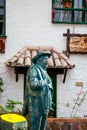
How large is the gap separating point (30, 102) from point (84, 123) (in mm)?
3399

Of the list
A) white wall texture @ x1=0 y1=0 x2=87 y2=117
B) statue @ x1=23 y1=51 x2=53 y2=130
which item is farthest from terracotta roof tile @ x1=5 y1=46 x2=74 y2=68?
statue @ x1=23 y1=51 x2=53 y2=130

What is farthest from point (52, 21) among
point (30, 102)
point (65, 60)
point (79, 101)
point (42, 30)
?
point (30, 102)

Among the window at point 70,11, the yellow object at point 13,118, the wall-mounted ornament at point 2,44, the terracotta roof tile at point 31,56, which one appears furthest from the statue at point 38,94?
the window at point 70,11

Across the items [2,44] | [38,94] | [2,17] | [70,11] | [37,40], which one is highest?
[70,11]

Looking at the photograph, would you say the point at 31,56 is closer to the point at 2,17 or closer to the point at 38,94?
the point at 2,17

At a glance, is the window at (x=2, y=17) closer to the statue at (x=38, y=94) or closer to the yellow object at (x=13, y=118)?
the statue at (x=38, y=94)

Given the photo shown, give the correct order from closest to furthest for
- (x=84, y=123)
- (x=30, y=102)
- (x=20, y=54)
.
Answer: (x=30, y=102) < (x=84, y=123) < (x=20, y=54)

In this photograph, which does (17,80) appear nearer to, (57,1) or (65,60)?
(65,60)

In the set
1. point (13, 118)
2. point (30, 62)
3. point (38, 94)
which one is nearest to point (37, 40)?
point (30, 62)

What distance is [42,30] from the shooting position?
549 inches

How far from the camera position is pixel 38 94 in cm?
911

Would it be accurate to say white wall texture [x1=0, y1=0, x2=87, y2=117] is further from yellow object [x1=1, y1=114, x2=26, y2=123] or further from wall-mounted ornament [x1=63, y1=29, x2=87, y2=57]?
yellow object [x1=1, y1=114, x2=26, y2=123]

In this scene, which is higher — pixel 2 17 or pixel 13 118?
pixel 2 17

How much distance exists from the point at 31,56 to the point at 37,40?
28.6 inches
